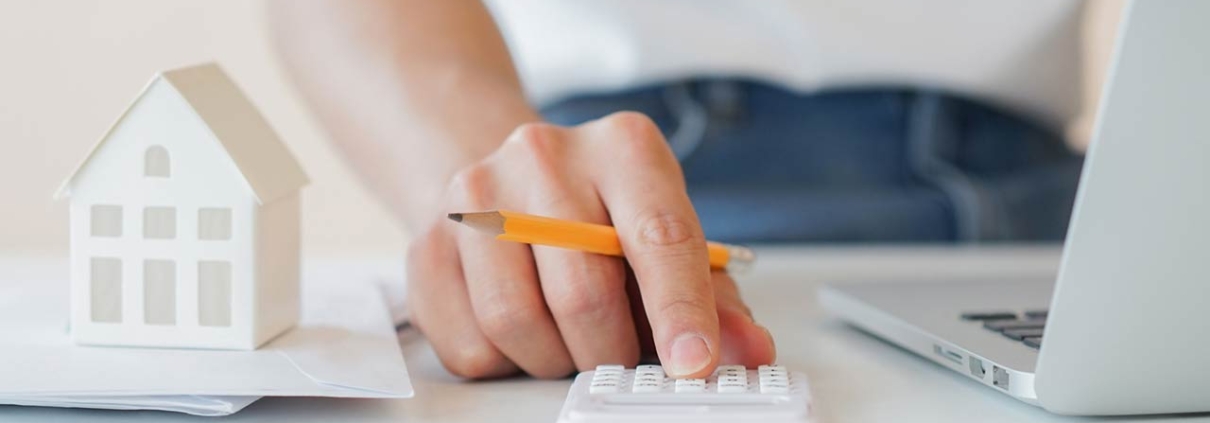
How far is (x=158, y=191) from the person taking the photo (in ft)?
1.80

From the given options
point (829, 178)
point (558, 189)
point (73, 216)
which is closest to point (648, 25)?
point (829, 178)

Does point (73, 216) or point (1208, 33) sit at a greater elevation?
point (1208, 33)

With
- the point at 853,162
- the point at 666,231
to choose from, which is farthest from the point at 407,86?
the point at 853,162

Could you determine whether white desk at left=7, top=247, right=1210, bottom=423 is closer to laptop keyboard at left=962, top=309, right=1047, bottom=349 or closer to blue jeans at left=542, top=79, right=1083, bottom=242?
laptop keyboard at left=962, top=309, right=1047, bottom=349

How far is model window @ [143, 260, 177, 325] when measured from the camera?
551mm

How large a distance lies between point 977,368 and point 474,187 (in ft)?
0.85

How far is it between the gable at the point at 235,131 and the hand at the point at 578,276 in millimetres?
81

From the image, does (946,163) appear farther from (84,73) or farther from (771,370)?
(84,73)

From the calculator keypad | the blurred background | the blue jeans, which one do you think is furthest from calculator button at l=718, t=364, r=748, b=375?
the blurred background

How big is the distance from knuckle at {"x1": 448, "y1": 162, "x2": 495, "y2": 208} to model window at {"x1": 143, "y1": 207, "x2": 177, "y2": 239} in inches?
5.5

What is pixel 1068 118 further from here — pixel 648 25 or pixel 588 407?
pixel 588 407

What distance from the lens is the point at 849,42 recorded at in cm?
114

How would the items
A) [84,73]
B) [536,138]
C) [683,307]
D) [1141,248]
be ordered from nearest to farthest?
[1141,248] < [683,307] < [536,138] < [84,73]

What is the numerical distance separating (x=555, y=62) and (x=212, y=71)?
0.65 meters
